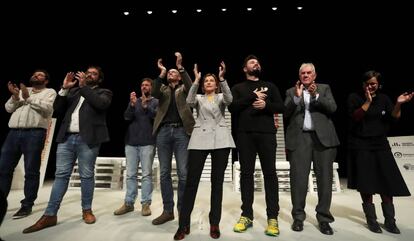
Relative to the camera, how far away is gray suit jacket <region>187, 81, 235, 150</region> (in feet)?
7.20

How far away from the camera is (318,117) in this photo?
7.99 ft

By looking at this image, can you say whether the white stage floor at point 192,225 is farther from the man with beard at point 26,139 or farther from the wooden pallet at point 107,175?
the wooden pallet at point 107,175

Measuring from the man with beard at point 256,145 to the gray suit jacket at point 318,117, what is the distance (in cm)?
22

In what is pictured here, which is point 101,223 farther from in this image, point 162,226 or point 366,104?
point 366,104

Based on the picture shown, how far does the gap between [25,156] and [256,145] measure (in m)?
2.27

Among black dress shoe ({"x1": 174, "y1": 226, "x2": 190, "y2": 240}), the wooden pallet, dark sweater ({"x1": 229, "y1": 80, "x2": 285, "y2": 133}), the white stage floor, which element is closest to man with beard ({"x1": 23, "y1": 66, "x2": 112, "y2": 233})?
the white stage floor

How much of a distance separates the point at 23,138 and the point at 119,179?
7.10ft

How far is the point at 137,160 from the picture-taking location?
3074 millimetres

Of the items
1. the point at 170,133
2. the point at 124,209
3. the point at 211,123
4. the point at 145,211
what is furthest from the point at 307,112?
the point at 124,209

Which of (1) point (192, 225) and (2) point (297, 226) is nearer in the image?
(2) point (297, 226)

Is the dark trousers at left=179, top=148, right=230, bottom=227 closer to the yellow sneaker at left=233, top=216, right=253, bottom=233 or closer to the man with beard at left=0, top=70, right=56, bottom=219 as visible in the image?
the yellow sneaker at left=233, top=216, right=253, bottom=233

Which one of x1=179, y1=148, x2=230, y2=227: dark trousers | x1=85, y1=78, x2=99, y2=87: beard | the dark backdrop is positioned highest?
the dark backdrop

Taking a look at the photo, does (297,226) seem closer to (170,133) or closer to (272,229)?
(272,229)

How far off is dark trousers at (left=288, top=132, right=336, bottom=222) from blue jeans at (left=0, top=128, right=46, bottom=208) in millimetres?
2500
